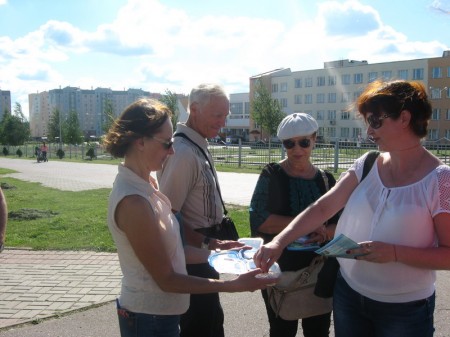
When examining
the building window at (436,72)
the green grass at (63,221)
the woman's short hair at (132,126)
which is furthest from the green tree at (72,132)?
the woman's short hair at (132,126)

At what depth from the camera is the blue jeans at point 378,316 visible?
2.09 m

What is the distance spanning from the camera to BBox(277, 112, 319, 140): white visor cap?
3115 mm

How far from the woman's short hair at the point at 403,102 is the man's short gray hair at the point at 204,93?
1.13m

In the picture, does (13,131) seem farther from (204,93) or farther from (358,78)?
(204,93)

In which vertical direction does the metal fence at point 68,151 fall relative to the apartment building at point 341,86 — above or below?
below

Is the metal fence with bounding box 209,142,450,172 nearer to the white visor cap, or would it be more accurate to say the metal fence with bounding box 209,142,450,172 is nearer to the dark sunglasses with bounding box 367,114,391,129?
the white visor cap

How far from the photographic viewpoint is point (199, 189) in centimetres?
289

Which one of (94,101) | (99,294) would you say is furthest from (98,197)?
(94,101)

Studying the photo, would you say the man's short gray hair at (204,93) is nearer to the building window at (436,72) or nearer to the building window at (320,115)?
the building window at (436,72)

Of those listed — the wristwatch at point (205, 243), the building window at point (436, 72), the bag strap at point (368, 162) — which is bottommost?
the wristwatch at point (205, 243)

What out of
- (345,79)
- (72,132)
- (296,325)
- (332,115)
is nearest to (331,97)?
(332,115)

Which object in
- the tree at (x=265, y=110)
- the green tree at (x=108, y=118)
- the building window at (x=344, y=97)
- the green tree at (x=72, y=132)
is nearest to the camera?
the green tree at (x=108, y=118)

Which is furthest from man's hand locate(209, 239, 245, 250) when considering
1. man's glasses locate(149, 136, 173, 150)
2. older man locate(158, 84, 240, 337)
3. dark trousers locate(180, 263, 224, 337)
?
man's glasses locate(149, 136, 173, 150)

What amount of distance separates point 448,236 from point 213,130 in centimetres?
161
